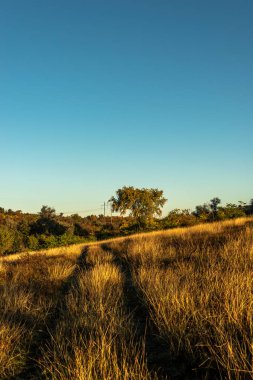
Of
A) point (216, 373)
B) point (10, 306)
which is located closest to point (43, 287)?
point (10, 306)

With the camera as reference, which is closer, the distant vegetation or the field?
the field

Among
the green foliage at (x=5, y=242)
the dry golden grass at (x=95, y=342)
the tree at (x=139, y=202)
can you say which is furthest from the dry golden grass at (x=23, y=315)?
the tree at (x=139, y=202)

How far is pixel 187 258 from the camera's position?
991 centimetres

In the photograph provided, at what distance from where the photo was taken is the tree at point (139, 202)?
176 feet

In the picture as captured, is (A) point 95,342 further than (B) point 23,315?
No

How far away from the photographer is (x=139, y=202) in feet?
180

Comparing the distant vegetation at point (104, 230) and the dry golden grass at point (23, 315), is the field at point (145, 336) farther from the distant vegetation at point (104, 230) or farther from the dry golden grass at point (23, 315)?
the distant vegetation at point (104, 230)

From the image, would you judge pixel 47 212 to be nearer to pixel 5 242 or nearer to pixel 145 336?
pixel 5 242

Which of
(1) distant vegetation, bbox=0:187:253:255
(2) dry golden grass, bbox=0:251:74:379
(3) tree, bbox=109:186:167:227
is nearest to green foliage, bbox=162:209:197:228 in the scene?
(1) distant vegetation, bbox=0:187:253:255

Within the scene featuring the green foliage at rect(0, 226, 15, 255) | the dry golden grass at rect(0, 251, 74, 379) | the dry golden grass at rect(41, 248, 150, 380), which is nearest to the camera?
the dry golden grass at rect(41, 248, 150, 380)

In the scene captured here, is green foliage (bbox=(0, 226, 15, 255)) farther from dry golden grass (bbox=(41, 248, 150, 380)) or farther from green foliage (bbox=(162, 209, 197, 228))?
dry golden grass (bbox=(41, 248, 150, 380))

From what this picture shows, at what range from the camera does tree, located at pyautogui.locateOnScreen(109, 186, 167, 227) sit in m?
53.6

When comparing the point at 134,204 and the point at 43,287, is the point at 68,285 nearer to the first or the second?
the point at 43,287

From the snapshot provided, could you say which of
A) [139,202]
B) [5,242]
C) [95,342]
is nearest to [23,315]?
[95,342]
